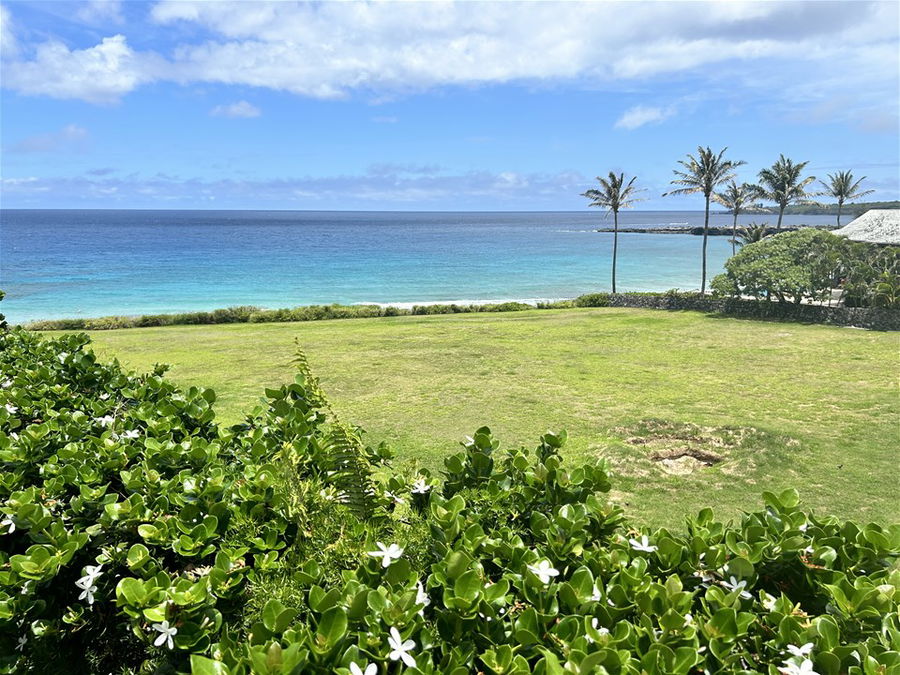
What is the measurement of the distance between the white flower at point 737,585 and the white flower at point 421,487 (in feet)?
4.43

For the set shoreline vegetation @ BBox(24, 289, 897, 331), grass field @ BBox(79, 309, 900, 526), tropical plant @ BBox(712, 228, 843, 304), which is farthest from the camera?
tropical plant @ BBox(712, 228, 843, 304)

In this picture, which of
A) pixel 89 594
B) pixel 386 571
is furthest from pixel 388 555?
pixel 89 594

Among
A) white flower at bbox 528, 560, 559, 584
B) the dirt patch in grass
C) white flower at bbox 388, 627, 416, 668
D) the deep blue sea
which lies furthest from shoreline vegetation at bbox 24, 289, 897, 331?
white flower at bbox 388, 627, 416, 668

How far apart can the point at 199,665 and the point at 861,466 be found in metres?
9.76

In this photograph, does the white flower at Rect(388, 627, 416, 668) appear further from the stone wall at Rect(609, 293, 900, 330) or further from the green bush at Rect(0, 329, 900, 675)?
the stone wall at Rect(609, 293, 900, 330)

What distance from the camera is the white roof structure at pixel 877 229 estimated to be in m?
30.5

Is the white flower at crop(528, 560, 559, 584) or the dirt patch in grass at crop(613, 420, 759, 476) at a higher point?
the white flower at crop(528, 560, 559, 584)

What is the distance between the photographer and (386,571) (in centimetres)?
208

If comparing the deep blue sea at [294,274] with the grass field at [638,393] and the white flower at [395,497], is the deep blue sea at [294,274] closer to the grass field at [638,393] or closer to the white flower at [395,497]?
the grass field at [638,393]

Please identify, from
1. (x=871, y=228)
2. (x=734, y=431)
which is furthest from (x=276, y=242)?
(x=734, y=431)

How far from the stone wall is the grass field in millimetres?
1466

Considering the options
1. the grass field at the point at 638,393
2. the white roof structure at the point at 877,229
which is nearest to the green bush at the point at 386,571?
the grass field at the point at 638,393

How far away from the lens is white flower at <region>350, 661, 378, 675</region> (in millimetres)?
1562

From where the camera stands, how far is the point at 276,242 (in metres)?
116
